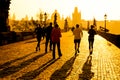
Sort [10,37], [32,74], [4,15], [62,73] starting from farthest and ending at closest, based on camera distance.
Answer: [4,15], [10,37], [62,73], [32,74]

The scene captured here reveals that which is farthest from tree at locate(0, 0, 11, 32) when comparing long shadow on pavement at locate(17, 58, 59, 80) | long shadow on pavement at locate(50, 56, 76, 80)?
long shadow on pavement at locate(17, 58, 59, 80)

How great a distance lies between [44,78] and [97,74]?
2.41 metres

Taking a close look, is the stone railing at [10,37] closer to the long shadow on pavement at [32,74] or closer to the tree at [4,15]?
the tree at [4,15]

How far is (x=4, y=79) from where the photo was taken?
10.7 metres

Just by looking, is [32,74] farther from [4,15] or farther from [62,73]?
[4,15]

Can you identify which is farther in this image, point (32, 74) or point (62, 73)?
point (62, 73)

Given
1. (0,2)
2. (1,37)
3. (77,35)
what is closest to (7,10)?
(0,2)

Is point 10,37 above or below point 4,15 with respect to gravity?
below

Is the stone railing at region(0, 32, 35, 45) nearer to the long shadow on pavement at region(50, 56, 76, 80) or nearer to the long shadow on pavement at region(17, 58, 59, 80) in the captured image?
the long shadow on pavement at region(50, 56, 76, 80)

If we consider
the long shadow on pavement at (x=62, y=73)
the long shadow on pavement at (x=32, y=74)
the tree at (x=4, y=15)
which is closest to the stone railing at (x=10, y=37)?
the tree at (x=4, y=15)

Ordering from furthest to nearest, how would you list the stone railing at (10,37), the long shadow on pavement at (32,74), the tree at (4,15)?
the tree at (4,15) < the stone railing at (10,37) < the long shadow on pavement at (32,74)

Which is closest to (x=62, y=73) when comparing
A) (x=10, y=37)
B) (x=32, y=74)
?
(x=32, y=74)

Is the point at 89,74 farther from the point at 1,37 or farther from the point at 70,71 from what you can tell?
the point at 1,37

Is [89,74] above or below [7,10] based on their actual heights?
below
